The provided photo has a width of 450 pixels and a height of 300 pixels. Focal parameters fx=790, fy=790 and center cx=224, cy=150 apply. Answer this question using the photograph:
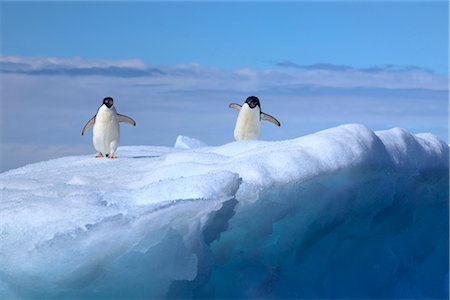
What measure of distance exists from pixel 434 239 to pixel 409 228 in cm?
70

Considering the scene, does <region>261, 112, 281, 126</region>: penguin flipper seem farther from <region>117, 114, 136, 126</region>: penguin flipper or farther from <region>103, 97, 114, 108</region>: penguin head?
<region>103, 97, 114, 108</region>: penguin head

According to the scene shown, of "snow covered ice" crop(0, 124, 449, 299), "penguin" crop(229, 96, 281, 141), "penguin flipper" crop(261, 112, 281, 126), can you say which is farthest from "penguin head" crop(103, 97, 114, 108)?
"penguin flipper" crop(261, 112, 281, 126)

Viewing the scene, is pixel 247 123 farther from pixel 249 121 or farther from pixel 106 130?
pixel 106 130

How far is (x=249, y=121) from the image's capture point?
1007 centimetres

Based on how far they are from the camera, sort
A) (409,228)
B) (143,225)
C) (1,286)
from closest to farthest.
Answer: (143,225) < (1,286) < (409,228)

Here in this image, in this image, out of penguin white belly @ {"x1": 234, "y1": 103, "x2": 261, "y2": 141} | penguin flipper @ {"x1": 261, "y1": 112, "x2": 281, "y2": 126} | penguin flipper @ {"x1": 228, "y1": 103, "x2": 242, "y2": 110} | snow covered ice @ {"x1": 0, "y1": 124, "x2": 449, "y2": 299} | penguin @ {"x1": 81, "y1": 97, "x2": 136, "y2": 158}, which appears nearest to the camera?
snow covered ice @ {"x1": 0, "y1": 124, "x2": 449, "y2": 299}

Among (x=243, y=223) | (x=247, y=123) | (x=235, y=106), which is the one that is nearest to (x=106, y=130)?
(x=247, y=123)

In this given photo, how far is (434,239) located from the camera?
8.46 m

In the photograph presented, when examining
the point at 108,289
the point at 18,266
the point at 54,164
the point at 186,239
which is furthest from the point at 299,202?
the point at 54,164

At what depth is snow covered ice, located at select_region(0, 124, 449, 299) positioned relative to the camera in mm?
5125

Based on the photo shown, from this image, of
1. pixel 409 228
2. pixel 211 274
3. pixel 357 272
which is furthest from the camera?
pixel 409 228

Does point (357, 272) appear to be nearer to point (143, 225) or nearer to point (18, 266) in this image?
point (143, 225)

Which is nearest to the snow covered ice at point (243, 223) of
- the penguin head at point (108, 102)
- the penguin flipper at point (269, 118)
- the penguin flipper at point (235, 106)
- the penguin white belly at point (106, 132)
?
the penguin white belly at point (106, 132)

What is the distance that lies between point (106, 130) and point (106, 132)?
25mm
